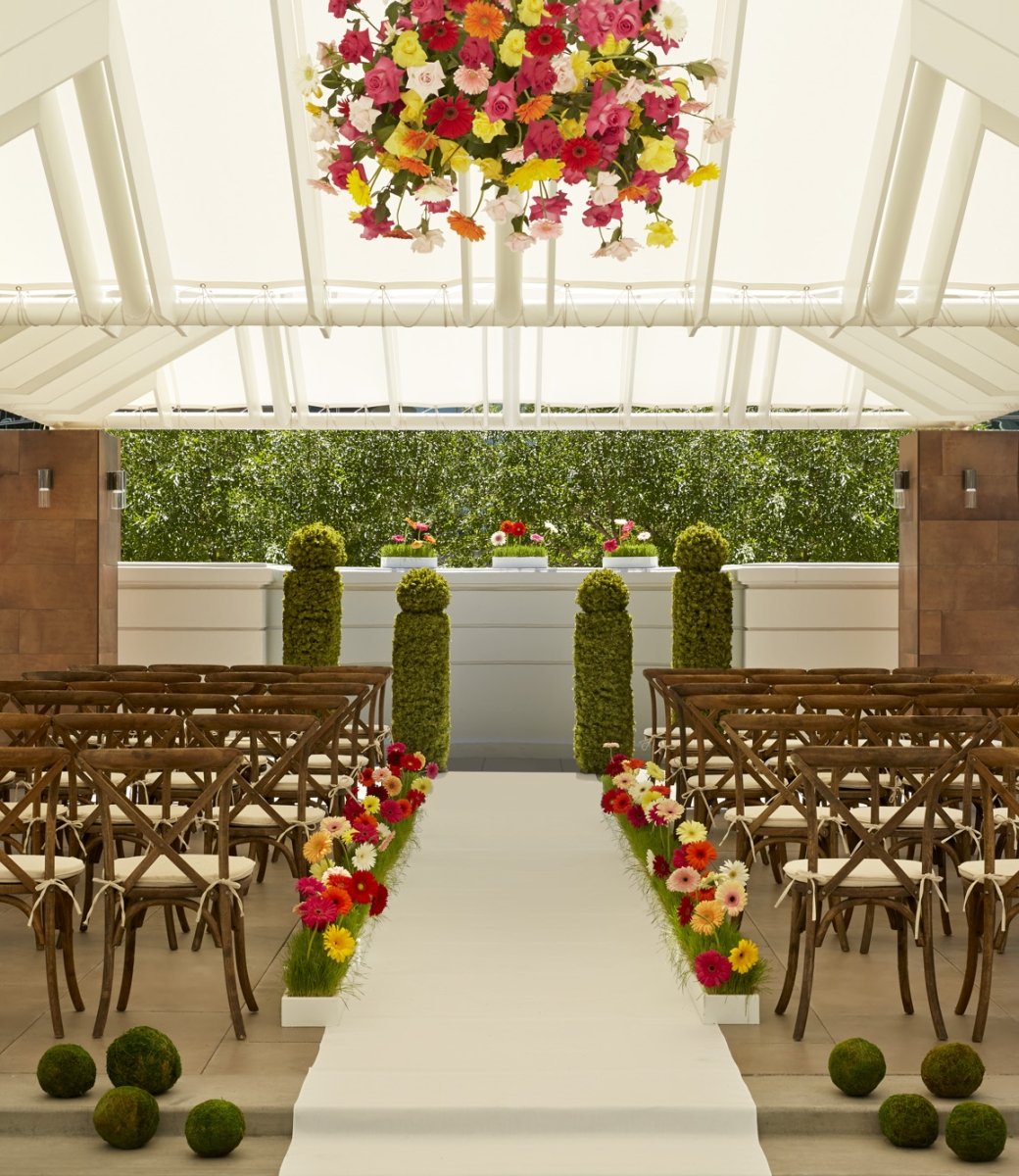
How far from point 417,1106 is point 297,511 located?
26.5 metres

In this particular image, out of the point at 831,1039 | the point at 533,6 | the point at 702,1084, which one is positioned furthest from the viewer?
the point at 831,1039

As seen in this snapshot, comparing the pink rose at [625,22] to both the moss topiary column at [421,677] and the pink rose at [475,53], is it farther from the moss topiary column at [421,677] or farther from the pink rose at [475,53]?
the moss topiary column at [421,677]

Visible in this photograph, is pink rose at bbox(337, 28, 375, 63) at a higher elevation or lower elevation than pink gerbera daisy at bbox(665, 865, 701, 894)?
higher

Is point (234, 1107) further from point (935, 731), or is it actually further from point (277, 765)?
point (935, 731)

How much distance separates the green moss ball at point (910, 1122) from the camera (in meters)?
3.80

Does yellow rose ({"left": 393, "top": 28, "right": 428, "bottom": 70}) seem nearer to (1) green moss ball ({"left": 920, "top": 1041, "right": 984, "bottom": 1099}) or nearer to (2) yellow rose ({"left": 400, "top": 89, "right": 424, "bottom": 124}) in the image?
(2) yellow rose ({"left": 400, "top": 89, "right": 424, "bottom": 124})

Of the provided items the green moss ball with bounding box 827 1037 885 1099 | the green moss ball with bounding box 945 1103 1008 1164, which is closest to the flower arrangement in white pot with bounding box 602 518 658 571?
the green moss ball with bounding box 827 1037 885 1099

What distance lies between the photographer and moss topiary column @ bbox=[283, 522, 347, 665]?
13016 millimetres

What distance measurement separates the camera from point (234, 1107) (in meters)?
3.77

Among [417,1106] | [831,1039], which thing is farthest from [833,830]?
[417,1106]

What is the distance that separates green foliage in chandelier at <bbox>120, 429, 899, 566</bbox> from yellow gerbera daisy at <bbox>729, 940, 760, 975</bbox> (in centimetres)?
2488

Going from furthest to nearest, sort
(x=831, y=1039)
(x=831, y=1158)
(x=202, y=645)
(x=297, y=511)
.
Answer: (x=297, y=511), (x=202, y=645), (x=831, y=1039), (x=831, y=1158)

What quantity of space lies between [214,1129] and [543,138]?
8.66 feet

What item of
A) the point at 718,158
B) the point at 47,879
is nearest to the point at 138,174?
the point at 718,158
